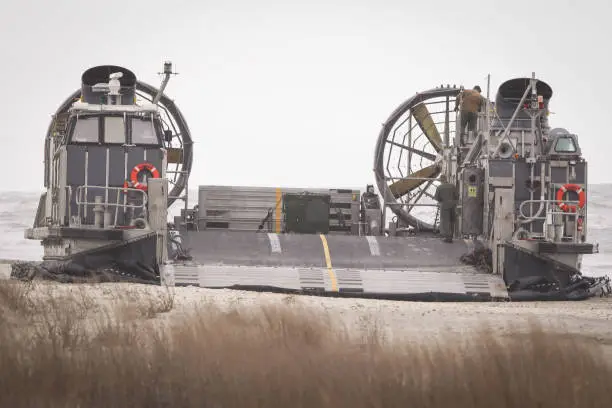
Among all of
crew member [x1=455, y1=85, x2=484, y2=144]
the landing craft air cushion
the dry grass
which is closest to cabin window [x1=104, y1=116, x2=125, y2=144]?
the landing craft air cushion

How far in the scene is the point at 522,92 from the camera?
20188mm

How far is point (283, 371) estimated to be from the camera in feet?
23.8

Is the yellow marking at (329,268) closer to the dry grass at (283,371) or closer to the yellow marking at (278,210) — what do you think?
the yellow marking at (278,210)

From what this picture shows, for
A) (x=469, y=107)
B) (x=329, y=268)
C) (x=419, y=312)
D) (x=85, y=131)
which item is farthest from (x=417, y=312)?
(x=469, y=107)

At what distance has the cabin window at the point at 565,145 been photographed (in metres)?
18.4

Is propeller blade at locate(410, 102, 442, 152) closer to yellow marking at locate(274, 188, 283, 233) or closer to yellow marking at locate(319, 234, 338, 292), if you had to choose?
yellow marking at locate(274, 188, 283, 233)

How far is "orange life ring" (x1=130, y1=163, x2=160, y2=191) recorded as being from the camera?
17.3m

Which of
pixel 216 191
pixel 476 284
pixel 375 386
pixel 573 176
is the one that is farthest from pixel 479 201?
pixel 375 386

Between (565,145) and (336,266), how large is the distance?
4427 mm

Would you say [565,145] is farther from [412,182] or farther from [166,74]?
[166,74]

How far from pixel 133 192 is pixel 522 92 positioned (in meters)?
7.01

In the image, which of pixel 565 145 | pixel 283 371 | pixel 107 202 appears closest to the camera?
pixel 283 371

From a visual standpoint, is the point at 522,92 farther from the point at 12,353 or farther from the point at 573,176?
the point at 12,353

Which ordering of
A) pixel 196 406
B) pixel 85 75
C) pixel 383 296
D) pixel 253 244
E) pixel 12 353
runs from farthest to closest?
pixel 85 75
pixel 253 244
pixel 383 296
pixel 12 353
pixel 196 406
